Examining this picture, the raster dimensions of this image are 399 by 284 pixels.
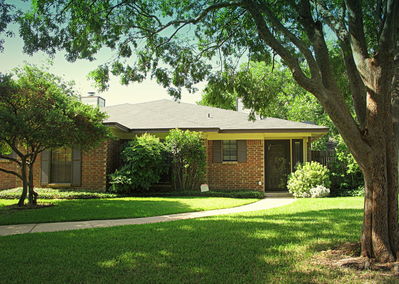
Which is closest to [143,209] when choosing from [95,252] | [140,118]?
[95,252]

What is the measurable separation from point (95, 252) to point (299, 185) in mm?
10696

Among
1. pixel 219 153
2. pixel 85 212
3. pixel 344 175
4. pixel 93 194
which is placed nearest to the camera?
pixel 85 212

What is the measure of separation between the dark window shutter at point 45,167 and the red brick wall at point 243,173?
22.4 feet

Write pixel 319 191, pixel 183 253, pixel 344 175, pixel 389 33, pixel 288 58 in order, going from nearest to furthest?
1. pixel 389 33
2. pixel 288 58
3. pixel 183 253
4. pixel 319 191
5. pixel 344 175

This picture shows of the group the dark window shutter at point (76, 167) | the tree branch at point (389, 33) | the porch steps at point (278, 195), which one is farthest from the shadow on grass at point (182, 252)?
the dark window shutter at point (76, 167)

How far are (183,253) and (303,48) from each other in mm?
3319

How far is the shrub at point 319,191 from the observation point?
1386 cm

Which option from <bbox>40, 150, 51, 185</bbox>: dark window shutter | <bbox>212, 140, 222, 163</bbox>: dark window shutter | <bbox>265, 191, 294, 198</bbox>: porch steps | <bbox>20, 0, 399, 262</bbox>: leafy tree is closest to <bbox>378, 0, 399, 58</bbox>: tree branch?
<bbox>20, 0, 399, 262</bbox>: leafy tree

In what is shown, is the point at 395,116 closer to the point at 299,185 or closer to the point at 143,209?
the point at 143,209

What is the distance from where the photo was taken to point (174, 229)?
672cm

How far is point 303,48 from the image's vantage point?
4.90m

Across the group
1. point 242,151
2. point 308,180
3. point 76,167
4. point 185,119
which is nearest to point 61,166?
point 76,167

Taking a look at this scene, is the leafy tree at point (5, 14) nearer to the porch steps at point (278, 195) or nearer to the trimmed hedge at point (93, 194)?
the trimmed hedge at point (93, 194)

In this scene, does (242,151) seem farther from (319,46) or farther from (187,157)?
(319,46)
